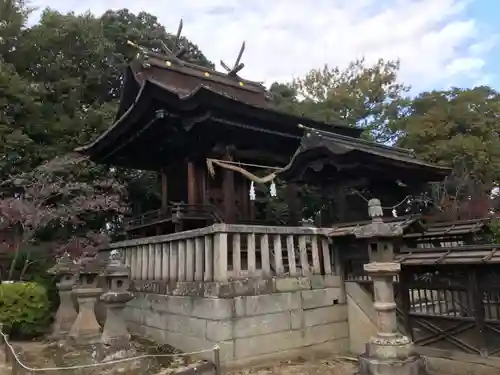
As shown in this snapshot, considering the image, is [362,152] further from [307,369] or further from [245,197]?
[245,197]

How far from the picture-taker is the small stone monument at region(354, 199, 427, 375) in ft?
16.9

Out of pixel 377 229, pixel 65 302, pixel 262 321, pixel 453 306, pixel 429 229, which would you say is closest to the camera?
pixel 377 229

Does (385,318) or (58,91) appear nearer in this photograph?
(385,318)

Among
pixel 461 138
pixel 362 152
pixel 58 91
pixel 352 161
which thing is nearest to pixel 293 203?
pixel 352 161

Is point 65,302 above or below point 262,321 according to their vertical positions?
above

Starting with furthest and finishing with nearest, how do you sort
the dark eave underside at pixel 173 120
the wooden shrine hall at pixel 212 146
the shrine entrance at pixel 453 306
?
the dark eave underside at pixel 173 120 < the wooden shrine hall at pixel 212 146 < the shrine entrance at pixel 453 306

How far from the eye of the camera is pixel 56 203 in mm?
13547

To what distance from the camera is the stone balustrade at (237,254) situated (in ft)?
20.4

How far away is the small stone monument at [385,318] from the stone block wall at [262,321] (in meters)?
1.47

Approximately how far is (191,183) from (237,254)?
530 cm

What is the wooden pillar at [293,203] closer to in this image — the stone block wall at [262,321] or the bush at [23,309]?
the stone block wall at [262,321]

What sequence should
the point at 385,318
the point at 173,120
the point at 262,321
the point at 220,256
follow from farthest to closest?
the point at 173,120 < the point at 262,321 < the point at 220,256 < the point at 385,318

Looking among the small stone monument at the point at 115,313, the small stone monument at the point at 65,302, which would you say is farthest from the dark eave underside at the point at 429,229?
the small stone monument at the point at 65,302

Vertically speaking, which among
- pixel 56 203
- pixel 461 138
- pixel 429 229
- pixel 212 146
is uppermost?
pixel 461 138
